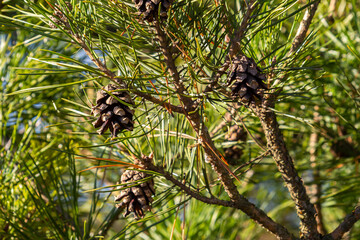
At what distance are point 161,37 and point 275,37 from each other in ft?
0.59

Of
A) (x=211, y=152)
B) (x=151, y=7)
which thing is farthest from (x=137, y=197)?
(x=151, y=7)

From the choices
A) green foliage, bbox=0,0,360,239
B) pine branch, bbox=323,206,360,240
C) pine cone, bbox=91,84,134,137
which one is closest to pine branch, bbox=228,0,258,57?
green foliage, bbox=0,0,360,239

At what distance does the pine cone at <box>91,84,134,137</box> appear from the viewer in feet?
1.28

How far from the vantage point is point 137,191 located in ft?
1.57

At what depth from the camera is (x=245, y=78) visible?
38 centimetres

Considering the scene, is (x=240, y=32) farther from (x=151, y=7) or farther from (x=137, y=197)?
(x=137, y=197)

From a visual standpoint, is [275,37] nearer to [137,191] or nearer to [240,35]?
[240,35]

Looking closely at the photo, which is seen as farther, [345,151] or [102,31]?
[345,151]

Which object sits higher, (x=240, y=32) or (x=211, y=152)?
(x=240, y=32)

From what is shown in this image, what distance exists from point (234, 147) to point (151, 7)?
379 mm

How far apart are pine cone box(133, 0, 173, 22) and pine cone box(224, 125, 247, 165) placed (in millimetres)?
321

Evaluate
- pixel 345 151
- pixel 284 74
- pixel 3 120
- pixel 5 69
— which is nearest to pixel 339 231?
pixel 284 74

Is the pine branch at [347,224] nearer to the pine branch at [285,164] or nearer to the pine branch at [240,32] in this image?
the pine branch at [285,164]

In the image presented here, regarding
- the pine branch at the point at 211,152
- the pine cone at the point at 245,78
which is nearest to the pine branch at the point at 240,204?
the pine branch at the point at 211,152
